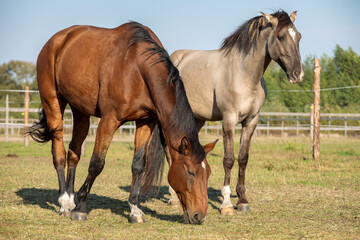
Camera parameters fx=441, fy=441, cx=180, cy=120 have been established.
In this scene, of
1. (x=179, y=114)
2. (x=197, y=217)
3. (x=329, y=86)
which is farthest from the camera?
(x=329, y=86)

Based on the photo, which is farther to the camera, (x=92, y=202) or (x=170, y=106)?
(x=92, y=202)

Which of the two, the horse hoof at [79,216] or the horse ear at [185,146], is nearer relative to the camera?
the horse ear at [185,146]

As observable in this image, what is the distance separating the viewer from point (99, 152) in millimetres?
4836

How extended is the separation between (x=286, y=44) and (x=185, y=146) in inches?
83.8

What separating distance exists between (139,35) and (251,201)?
2835mm

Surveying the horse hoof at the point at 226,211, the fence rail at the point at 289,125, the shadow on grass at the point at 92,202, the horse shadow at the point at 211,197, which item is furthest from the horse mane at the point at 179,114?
the fence rail at the point at 289,125

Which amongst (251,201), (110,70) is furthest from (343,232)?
(110,70)

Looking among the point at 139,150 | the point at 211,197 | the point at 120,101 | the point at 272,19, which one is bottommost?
the point at 211,197

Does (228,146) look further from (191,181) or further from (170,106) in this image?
(191,181)

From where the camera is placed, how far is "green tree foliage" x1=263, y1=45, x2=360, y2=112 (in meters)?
28.0

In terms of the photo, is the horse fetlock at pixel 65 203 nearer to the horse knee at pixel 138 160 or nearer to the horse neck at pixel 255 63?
the horse knee at pixel 138 160

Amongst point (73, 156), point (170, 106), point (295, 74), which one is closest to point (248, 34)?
point (295, 74)

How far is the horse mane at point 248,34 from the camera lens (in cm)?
577

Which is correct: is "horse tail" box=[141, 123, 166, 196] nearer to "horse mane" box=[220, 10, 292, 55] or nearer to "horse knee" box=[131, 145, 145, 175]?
"horse knee" box=[131, 145, 145, 175]
